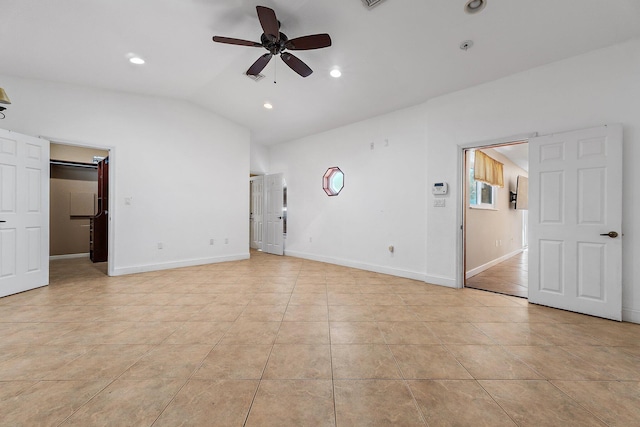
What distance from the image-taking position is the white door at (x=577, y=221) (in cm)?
271

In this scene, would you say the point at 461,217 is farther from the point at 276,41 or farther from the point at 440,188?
the point at 276,41

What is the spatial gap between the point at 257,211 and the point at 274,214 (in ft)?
2.70

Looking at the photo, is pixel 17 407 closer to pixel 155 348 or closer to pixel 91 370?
pixel 91 370

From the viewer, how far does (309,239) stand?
20.1 feet

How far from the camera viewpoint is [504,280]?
4.36m

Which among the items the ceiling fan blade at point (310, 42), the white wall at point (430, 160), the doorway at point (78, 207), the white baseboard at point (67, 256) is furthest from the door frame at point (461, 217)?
the white baseboard at point (67, 256)

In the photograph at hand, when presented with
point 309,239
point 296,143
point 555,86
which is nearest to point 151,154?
point 296,143

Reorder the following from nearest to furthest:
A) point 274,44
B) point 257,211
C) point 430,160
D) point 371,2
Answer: point 371,2
point 274,44
point 430,160
point 257,211

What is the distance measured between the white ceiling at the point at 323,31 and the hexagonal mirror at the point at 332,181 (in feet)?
5.39

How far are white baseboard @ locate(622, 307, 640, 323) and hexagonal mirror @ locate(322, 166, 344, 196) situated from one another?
4271 mm

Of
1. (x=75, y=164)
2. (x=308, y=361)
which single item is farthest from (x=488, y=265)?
(x=75, y=164)

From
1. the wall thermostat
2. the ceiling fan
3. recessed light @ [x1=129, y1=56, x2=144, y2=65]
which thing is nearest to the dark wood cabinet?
recessed light @ [x1=129, y1=56, x2=144, y2=65]

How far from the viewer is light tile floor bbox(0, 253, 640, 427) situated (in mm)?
1425

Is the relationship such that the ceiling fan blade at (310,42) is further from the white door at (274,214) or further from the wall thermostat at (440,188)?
the white door at (274,214)
